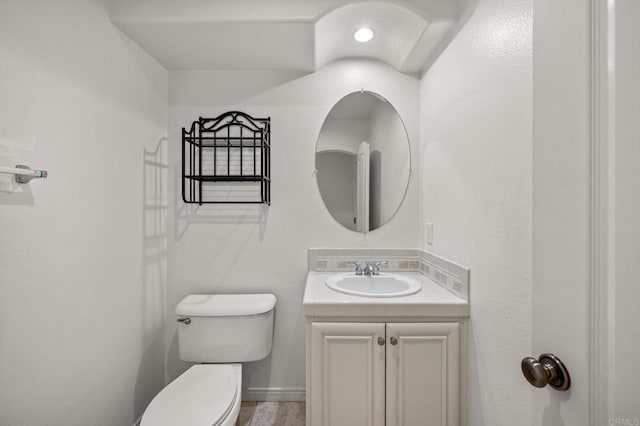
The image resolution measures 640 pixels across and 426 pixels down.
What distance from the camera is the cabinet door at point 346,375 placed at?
4.18ft

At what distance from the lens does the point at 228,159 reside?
1.82 metres

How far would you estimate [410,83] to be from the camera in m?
1.86

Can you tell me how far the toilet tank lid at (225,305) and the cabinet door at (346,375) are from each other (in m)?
0.49

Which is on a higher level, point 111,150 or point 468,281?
point 111,150

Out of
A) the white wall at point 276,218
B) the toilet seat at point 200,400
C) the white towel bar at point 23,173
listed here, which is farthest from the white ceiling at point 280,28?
the toilet seat at point 200,400

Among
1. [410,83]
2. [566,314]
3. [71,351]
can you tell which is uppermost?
[410,83]

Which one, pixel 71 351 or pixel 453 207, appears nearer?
pixel 71 351

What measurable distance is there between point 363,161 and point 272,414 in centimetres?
164

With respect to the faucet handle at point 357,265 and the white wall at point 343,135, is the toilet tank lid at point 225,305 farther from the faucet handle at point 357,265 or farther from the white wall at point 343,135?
the white wall at point 343,135

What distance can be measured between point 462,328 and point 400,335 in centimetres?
28

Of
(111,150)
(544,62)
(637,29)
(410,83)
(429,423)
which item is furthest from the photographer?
(410,83)

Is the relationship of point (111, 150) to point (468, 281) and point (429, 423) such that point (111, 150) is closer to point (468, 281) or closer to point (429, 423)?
point (468, 281)

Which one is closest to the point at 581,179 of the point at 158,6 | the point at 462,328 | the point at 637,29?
the point at 637,29

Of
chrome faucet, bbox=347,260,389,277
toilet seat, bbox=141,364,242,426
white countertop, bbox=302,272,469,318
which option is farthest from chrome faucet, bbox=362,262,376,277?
toilet seat, bbox=141,364,242,426
